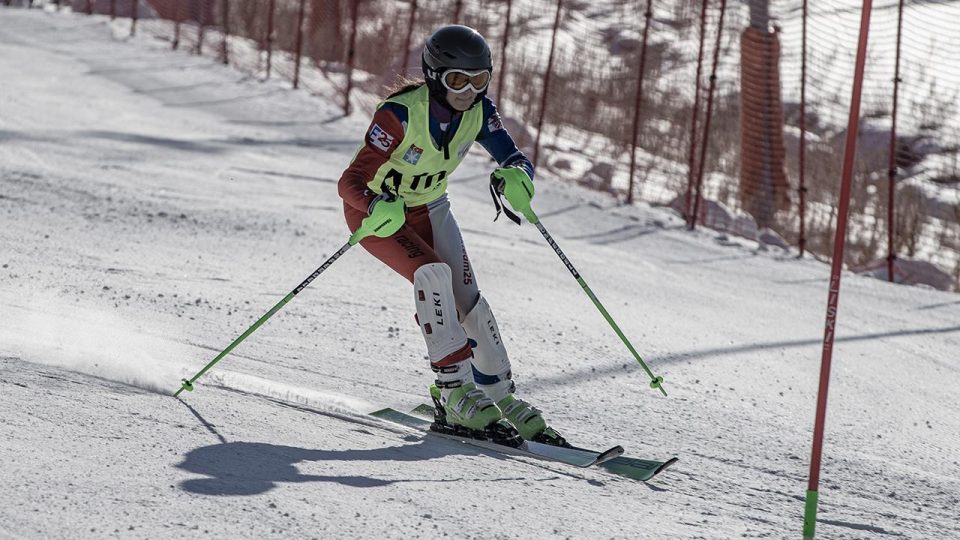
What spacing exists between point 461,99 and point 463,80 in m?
0.09

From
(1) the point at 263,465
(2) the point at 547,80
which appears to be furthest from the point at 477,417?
(2) the point at 547,80

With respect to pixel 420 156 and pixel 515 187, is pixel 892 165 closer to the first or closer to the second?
pixel 515 187

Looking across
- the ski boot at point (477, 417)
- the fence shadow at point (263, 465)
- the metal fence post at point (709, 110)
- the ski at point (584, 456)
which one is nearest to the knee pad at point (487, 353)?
the ski boot at point (477, 417)

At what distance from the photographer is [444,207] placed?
5266 millimetres

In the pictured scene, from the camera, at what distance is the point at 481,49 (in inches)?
189

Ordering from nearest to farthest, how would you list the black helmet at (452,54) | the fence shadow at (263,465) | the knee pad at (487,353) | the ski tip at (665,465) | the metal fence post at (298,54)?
the fence shadow at (263,465), the ski tip at (665,465), the black helmet at (452,54), the knee pad at (487,353), the metal fence post at (298,54)

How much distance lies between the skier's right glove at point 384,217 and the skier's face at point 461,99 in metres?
0.51

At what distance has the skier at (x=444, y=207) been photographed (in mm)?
4805

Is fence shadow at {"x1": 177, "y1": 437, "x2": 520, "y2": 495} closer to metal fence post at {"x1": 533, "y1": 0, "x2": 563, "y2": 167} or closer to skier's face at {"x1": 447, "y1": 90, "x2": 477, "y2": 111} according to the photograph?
skier's face at {"x1": 447, "y1": 90, "x2": 477, "y2": 111}

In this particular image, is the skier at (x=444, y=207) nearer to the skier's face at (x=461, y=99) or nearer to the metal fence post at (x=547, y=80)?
the skier's face at (x=461, y=99)

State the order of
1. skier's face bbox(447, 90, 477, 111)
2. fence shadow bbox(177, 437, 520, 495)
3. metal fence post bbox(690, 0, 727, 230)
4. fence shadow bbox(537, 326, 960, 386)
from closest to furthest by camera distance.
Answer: fence shadow bbox(177, 437, 520, 495) → skier's face bbox(447, 90, 477, 111) → fence shadow bbox(537, 326, 960, 386) → metal fence post bbox(690, 0, 727, 230)

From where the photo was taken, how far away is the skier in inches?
189

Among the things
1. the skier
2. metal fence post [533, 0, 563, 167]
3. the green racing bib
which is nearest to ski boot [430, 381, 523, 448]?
the skier

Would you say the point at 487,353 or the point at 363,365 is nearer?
the point at 487,353
